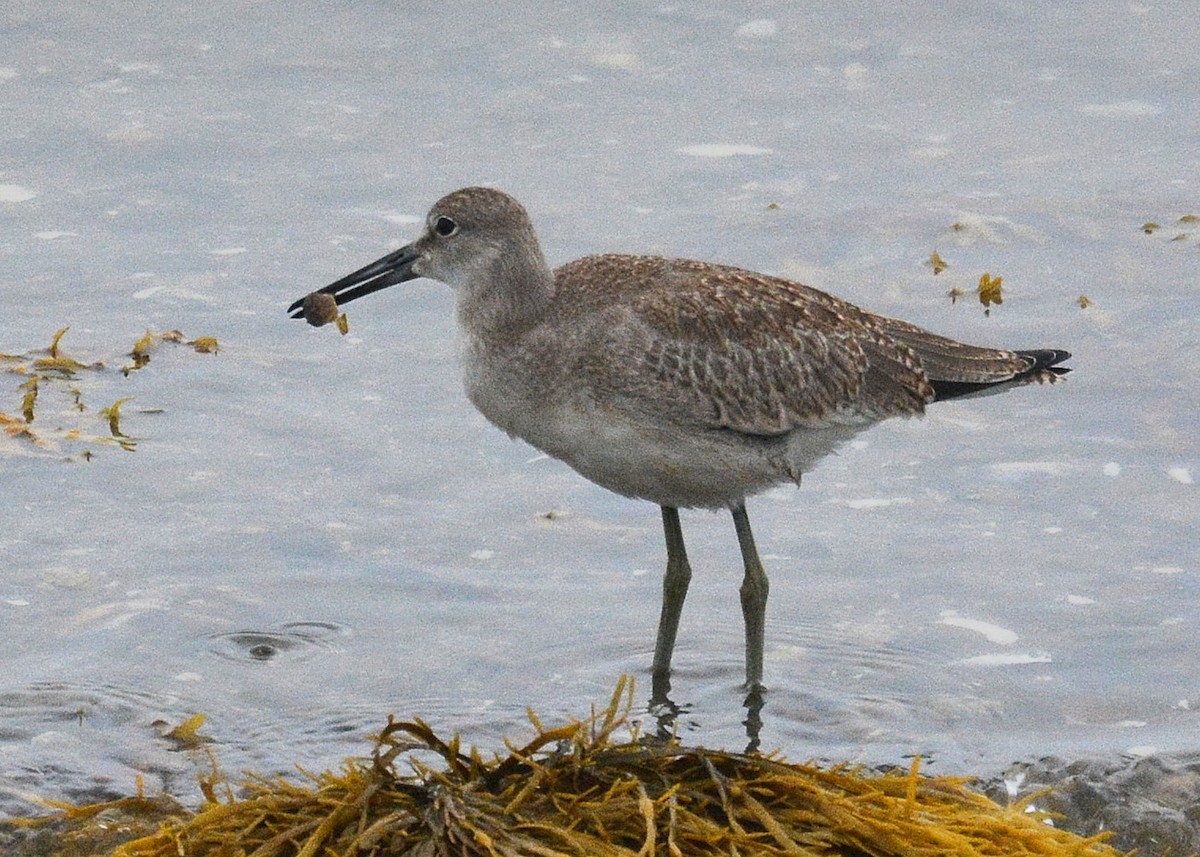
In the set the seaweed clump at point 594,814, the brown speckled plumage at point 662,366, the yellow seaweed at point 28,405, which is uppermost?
the brown speckled plumage at point 662,366

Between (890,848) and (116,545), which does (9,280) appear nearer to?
(116,545)

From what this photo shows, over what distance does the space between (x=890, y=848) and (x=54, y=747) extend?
3002 millimetres

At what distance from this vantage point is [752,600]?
7.43 meters

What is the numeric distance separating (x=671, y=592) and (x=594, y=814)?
107 inches

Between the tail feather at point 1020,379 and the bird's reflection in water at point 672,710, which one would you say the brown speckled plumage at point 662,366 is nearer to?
the bird's reflection in water at point 672,710

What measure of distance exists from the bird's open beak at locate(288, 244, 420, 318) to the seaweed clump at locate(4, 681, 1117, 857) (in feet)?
8.49

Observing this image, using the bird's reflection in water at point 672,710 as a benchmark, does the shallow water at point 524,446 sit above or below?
above

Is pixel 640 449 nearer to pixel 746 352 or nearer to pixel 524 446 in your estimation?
pixel 746 352

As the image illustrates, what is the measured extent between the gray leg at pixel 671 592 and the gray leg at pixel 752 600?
229mm

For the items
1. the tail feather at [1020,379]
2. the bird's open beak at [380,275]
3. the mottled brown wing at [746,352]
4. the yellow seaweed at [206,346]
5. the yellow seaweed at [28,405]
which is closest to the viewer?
the mottled brown wing at [746,352]

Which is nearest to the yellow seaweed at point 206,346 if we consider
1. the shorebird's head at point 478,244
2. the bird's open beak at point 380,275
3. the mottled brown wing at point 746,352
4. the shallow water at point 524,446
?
the shallow water at point 524,446

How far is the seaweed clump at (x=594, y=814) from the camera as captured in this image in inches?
183

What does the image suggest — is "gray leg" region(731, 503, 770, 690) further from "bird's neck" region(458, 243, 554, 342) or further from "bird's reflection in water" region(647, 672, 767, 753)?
"bird's neck" region(458, 243, 554, 342)

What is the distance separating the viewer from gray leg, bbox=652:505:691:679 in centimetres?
738
